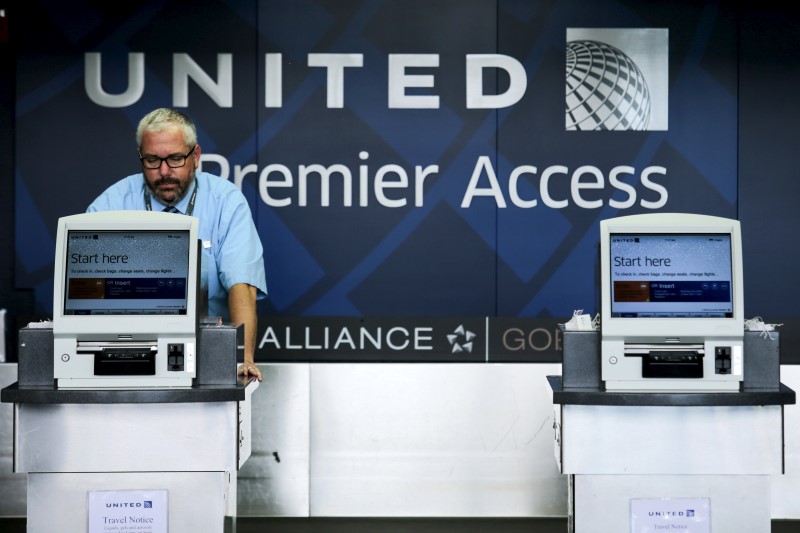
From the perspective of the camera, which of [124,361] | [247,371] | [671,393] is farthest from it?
[247,371]

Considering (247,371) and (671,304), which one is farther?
(247,371)

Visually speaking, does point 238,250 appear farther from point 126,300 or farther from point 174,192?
point 126,300

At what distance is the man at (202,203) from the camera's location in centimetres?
359

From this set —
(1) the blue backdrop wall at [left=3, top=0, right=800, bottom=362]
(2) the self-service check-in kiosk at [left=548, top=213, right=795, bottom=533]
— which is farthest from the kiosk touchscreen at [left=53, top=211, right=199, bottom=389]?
(1) the blue backdrop wall at [left=3, top=0, right=800, bottom=362]

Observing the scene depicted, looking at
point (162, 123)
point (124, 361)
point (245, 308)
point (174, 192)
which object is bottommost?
point (124, 361)

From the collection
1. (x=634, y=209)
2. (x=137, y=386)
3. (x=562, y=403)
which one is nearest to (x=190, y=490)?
(x=137, y=386)

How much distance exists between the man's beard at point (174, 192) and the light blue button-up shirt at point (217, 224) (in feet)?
0.08

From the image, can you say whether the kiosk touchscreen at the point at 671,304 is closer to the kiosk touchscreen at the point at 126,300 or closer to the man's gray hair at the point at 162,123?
the kiosk touchscreen at the point at 126,300

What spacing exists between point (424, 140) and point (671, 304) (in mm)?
1899

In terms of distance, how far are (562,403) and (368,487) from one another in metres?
1.83

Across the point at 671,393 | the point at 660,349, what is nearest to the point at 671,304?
the point at 660,349

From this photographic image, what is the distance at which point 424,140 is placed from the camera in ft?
15.1

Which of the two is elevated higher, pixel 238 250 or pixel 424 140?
pixel 424 140

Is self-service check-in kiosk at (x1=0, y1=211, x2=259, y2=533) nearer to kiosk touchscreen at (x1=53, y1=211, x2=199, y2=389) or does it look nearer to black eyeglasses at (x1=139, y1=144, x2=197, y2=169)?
kiosk touchscreen at (x1=53, y1=211, x2=199, y2=389)
